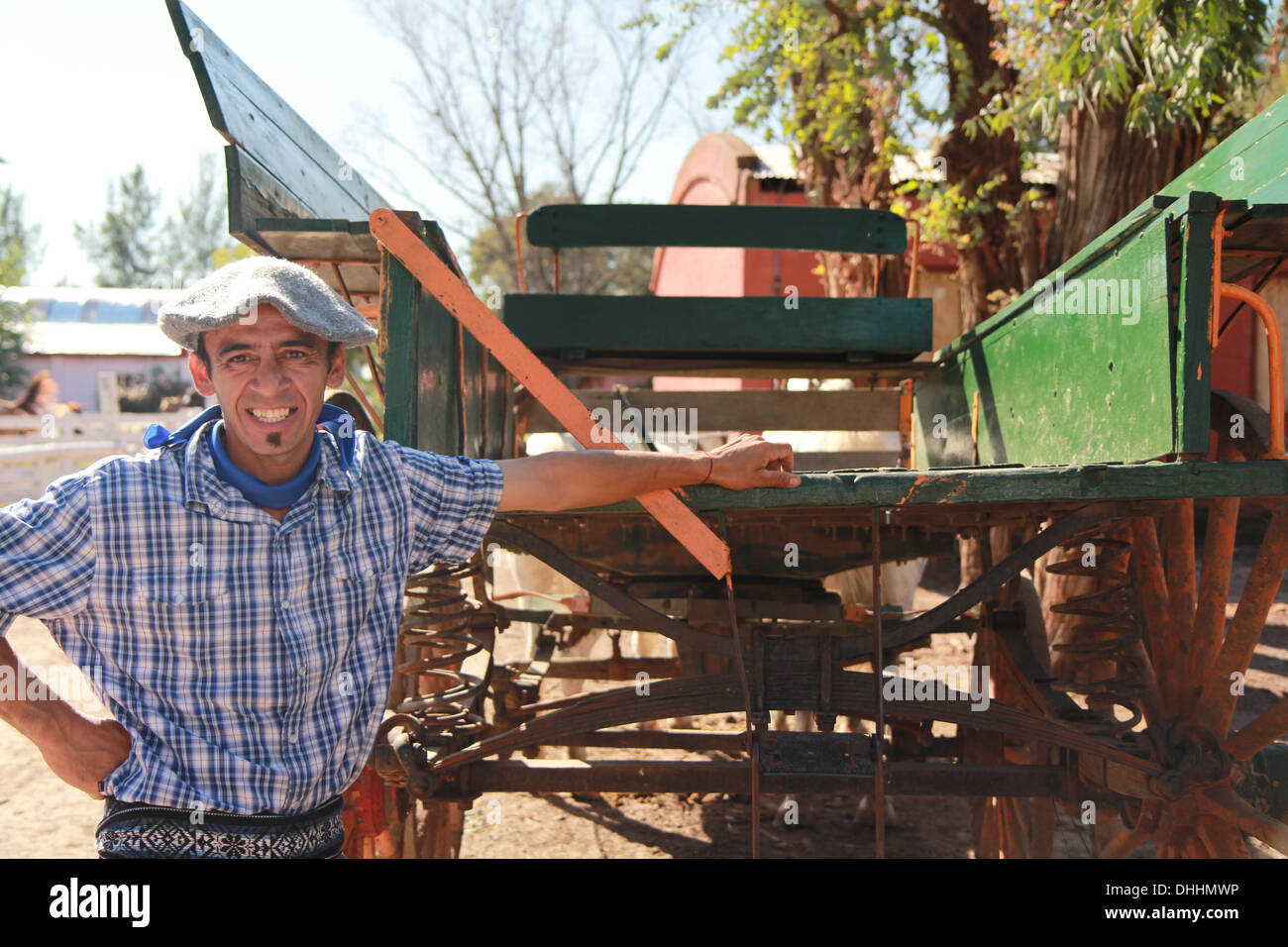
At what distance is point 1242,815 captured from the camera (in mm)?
2621

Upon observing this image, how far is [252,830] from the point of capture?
5.69ft

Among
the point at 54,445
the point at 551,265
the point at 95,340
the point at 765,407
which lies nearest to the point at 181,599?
the point at 765,407

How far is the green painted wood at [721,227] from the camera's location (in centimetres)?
432

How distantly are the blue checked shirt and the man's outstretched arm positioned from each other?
1.27 ft

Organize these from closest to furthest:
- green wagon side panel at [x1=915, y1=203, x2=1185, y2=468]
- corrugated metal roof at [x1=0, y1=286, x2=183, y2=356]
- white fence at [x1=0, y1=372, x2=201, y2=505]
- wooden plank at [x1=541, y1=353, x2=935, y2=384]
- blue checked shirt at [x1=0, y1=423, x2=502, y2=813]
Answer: blue checked shirt at [x1=0, y1=423, x2=502, y2=813] < green wagon side panel at [x1=915, y1=203, x2=1185, y2=468] < wooden plank at [x1=541, y1=353, x2=935, y2=384] < white fence at [x1=0, y1=372, x2=201, y2=505] < corrugated metal roof at [x1=0, y1=286, x2=183, y2=356]

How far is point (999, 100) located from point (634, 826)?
189 inches

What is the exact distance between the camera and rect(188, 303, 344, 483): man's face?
180cm

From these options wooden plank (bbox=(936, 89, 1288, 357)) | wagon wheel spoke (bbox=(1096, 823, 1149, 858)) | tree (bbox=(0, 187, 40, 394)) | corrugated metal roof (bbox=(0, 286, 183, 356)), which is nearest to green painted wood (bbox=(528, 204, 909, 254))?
wooden plank (bbox=(936, 89, 1288, 357))

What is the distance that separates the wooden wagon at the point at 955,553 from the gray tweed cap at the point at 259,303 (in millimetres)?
438

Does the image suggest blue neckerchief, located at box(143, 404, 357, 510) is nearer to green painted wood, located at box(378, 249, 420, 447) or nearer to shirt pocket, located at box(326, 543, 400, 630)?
shirt pocket, located at box(326, 543, 400, 630)

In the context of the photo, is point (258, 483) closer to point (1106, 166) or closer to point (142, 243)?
point (1106, 166)

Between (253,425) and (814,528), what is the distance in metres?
2.11

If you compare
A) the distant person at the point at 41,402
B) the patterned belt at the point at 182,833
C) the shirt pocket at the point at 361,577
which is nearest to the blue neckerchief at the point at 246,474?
the shirt pocket at the point at 361,577

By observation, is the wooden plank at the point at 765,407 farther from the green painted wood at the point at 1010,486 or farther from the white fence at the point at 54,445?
the white fence at the point at 54,445
